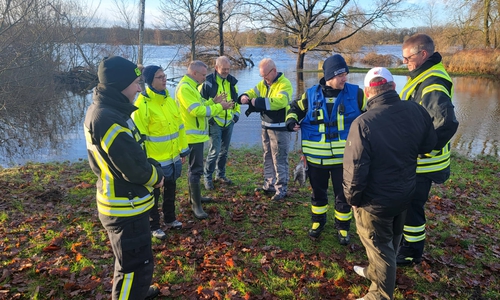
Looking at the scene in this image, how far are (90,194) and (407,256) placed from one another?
5.75 metres

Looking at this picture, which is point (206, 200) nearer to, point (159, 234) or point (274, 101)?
point (159, 234)

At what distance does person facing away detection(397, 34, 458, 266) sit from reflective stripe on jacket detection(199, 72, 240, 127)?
3.27m

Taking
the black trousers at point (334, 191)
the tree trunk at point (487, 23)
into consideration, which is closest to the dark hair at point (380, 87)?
the black trousers at point (334, 191)

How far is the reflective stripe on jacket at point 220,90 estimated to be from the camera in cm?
608

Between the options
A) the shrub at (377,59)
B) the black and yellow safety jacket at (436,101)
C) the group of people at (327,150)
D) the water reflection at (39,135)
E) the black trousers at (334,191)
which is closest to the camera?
the group of people at (327,150)

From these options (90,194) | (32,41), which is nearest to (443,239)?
(90,194)

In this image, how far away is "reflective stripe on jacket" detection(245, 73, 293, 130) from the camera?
18.1 ft

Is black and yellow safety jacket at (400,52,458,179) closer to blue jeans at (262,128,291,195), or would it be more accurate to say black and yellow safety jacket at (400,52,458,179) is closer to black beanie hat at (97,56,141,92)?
blue jeans at (262,128,291,195)

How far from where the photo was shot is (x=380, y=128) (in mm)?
2826

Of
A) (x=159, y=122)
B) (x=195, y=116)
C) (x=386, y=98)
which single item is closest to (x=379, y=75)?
(x=386, y=98)

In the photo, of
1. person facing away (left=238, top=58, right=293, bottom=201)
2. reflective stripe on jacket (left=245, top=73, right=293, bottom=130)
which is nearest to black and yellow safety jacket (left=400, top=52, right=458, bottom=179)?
reflective stripe on jacket (left=245, top=73, right=293, bottom=130)

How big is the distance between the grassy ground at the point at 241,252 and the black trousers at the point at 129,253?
738 millimetres

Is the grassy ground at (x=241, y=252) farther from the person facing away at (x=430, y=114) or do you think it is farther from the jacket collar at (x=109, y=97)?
the jacket collar at (x=109, y=97)

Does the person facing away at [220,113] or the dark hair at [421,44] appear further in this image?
the person facing away at [220,113]
